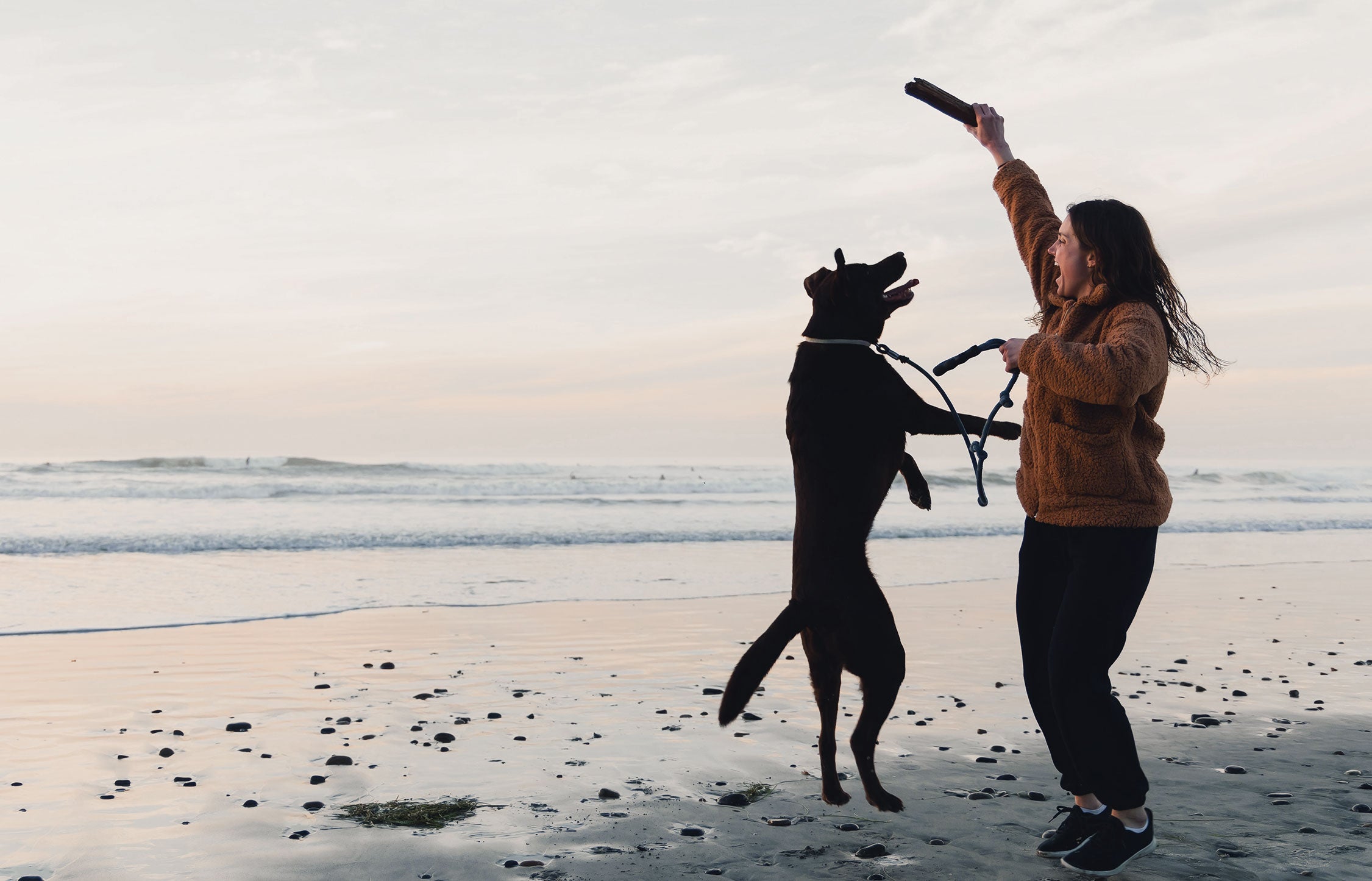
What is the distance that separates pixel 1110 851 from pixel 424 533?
12.5 metres

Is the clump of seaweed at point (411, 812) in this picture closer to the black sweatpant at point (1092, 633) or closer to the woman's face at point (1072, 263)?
the black sweatpant at point (1092, 633)

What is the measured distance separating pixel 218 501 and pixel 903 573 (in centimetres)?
1400

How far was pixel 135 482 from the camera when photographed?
23609 millimetres

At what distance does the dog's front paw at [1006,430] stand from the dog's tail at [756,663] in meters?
0.82

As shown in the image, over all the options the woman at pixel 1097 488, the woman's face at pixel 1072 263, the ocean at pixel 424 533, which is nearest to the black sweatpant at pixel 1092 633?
the woman at pixel 1097 488

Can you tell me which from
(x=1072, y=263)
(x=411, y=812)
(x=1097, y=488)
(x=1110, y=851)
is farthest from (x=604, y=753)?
(x=1072, y=263)

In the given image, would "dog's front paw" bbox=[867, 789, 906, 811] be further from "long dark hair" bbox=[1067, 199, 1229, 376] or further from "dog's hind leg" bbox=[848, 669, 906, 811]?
"long dark hair" bbox=[1067, 199, 1229, 376]

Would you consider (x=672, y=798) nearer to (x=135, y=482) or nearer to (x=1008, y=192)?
(x=1008, y=192)

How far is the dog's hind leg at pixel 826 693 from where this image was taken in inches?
128

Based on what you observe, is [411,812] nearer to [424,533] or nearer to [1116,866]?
[1116,866]

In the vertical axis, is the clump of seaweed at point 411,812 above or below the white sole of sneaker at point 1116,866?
below

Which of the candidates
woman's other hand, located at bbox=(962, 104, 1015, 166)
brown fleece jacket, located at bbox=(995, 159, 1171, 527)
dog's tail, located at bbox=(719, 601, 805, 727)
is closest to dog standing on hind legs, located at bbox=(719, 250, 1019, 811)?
dog's tail, located at bbox=(719, 601, 805, 727)

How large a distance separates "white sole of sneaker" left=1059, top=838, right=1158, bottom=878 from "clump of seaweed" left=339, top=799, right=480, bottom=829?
1933mm

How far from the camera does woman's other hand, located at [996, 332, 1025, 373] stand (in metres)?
2.97
